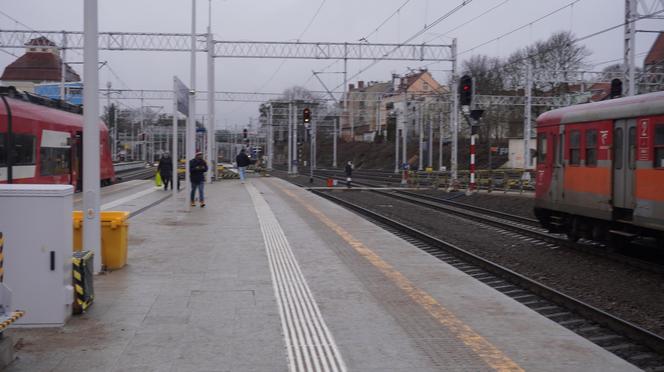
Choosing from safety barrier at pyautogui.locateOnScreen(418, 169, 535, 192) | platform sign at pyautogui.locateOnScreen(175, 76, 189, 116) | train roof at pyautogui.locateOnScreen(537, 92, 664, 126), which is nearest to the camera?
train roof at pyautogui.locateOnScreen(537, 92, 664, 126)

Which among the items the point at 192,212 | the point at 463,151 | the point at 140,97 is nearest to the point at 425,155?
the point at 463,151

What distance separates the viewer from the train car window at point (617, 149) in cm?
1132

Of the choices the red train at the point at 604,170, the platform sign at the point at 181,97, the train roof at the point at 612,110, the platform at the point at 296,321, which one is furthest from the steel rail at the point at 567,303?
the platform sign at the point at 181,97

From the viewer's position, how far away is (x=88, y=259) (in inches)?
278

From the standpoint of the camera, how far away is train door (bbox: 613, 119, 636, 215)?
10.9 meters

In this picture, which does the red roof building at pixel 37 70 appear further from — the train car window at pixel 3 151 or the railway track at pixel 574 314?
the railway track at pixel 574 314

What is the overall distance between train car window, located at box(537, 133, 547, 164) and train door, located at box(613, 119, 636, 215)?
10.4 ft

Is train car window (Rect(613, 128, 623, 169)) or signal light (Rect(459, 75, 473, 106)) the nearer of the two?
train car window (Rect(613, 128, 623, 169))

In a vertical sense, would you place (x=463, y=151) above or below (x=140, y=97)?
below

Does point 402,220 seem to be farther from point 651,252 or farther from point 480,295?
point 480,295

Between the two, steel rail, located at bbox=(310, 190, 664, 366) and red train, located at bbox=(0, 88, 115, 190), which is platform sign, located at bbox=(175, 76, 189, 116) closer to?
red train, located at bbox=(0, 88, 115, 190)

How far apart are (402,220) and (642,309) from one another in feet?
36.3

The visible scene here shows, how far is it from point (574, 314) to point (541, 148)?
754 centimetres

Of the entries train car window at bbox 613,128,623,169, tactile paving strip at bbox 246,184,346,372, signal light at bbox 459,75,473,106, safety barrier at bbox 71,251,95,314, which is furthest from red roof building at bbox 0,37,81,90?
safety barrier at bbox 71,251,95,314
